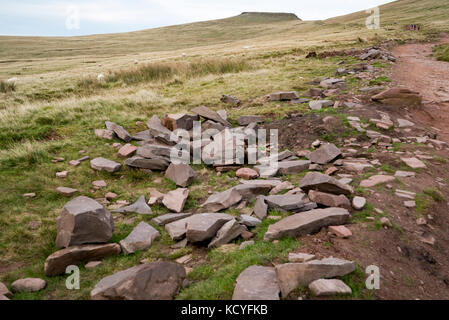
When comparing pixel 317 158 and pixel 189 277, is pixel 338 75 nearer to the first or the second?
pixel 317 158

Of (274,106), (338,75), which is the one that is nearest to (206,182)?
(274,106)

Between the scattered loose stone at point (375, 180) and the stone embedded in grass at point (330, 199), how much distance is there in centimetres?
97

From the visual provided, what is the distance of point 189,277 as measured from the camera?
422cm

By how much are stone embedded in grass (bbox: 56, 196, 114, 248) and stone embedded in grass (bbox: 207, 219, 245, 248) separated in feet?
6.04

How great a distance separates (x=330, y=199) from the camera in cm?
538

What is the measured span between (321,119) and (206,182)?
4.53 metres

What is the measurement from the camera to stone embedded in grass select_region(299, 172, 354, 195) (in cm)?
561

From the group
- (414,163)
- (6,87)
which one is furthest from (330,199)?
(6,87)

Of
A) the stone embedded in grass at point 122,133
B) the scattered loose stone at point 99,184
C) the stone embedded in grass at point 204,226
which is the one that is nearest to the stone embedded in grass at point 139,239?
the stone embedded in grass at point 204,226

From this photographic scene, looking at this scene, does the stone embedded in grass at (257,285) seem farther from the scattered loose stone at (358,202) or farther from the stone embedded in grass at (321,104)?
the stone embedded in grass at (321,104)

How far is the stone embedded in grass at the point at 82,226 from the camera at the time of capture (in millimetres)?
4930

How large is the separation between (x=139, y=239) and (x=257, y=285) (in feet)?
8.14

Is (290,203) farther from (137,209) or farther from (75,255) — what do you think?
(75,255)

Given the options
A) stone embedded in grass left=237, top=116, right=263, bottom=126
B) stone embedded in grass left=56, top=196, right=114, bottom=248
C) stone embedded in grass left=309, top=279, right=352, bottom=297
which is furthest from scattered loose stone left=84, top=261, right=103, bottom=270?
stone embedded in grass left=237, top=116, right=263, bottom=126
